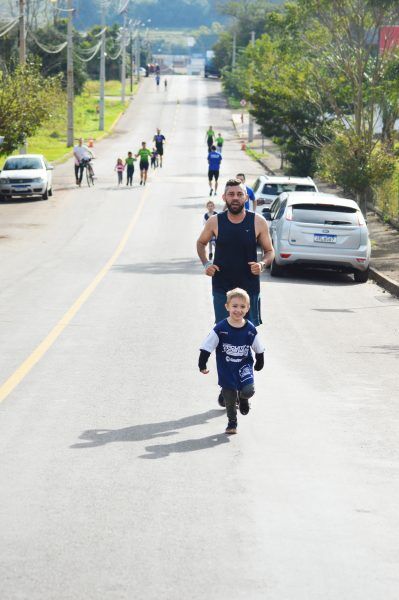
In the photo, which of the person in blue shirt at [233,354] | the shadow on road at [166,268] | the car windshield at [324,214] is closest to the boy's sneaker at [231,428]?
the person in blue shirt at [233,354]

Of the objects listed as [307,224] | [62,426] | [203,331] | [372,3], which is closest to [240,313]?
[62,426]

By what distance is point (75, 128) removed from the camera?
298 ft

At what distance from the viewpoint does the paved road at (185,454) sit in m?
5.97

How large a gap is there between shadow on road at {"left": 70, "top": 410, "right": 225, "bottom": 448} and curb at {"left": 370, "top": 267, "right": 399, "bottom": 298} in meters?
12.4

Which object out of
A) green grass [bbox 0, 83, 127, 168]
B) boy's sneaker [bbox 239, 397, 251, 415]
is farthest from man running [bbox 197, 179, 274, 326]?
green grass [bbox 0, 83, 127, 168]

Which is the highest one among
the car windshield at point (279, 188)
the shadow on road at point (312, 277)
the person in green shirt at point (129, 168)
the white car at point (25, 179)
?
the car windshield at point (279, 188)

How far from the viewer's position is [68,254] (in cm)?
2716

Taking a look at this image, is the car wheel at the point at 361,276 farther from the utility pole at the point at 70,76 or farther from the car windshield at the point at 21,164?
the utility pole at the point at 70,76

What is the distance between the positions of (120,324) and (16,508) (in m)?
8.73

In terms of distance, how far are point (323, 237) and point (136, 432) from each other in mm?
14443

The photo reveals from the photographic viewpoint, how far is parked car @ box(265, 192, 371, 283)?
76.3 feet

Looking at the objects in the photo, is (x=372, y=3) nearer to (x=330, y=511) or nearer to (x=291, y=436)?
(x=291, y=436)

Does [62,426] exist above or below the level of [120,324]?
above

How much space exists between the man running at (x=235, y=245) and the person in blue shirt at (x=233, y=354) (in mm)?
1065
